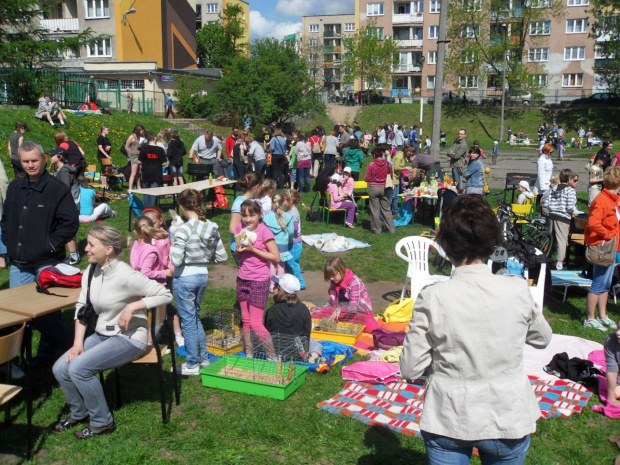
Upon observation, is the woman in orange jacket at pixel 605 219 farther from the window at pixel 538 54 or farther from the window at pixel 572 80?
the window at pixel 572 80

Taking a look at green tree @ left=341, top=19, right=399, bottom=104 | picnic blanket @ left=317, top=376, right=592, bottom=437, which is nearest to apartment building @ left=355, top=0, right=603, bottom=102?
green tree @ left=341, top=19, right=399, bottom=104

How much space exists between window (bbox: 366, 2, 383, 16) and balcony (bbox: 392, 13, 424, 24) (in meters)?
1.80

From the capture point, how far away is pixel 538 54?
57.3 m

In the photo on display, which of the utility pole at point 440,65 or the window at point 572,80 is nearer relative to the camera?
the utility pole at point 440,65

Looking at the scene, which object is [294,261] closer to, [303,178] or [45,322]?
[45,322]

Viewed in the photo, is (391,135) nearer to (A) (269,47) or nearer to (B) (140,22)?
(A) (269,47)

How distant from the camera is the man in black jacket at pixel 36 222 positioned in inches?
196

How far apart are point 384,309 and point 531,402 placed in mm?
5588

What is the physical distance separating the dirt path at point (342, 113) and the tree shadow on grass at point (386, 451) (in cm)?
4510

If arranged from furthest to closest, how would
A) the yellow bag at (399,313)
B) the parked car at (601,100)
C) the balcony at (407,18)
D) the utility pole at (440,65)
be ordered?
the balcony at (407,18)
the parked car at (601,100)
the utility pole at (440,65)
the yellow bag at (399,313)

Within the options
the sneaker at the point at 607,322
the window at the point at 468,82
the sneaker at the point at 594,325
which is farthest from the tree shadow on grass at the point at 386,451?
the window at the point at 468,82

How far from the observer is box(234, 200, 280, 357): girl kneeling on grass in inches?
225

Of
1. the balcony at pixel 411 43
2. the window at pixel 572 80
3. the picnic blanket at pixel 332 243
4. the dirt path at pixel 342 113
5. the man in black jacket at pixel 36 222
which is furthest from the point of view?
the balcony at pixel 411 43

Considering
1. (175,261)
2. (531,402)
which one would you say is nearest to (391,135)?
(175,261)
